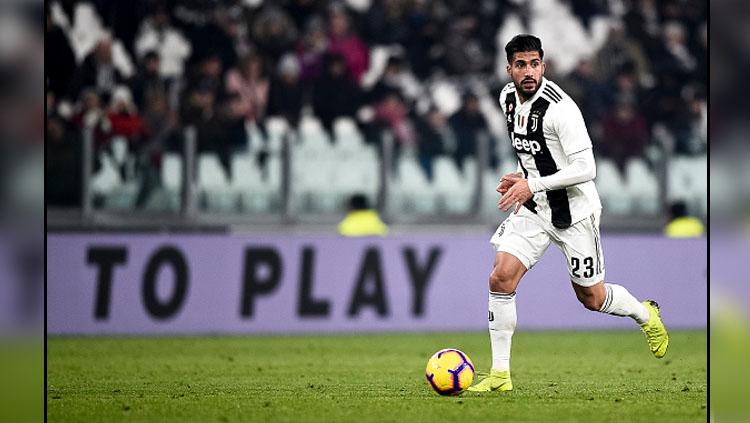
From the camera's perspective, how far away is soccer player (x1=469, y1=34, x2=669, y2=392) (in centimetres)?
761

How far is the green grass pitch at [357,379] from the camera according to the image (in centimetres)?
692

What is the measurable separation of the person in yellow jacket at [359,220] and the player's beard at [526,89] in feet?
18.1

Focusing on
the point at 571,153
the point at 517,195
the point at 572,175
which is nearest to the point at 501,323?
the point at 517,195

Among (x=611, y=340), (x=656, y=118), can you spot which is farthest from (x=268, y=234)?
(x=656, y=118)

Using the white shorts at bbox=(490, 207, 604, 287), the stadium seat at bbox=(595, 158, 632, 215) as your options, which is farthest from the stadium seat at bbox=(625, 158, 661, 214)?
the white shorts at bbox=(490, 207, 604, 287)

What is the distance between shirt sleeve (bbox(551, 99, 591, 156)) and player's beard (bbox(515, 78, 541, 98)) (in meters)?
0.19

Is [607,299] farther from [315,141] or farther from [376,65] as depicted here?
[376,65]

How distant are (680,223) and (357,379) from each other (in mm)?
6334

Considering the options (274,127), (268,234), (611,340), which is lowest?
(611,340)

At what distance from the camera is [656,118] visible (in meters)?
15.6

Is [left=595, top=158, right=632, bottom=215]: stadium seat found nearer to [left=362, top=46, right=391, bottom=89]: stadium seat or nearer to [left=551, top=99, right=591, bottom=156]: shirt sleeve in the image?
[left=362, top=46, right=391, bottom=89]: stadium seat

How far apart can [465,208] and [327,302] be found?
192 centimetres

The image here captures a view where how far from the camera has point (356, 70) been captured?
47.9ft

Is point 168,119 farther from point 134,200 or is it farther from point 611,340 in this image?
point 611,340
